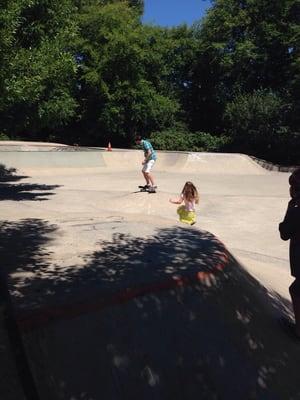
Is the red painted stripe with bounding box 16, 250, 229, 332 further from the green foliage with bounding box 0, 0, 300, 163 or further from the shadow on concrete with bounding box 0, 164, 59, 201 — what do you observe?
the green foliage with bounding box 0, 0, 300, 163

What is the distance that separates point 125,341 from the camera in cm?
390

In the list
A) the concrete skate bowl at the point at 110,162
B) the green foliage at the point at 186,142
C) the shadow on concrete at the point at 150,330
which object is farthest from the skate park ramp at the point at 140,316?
the green foliage at the point at 186,142

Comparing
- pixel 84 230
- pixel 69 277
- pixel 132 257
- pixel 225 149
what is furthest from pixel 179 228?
pixel 225 149

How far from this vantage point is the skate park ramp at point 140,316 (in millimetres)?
3579

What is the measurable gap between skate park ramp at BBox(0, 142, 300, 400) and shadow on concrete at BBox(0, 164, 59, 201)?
509 centimetres

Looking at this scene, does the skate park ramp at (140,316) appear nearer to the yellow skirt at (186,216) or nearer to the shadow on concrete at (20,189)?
the yellow skirt at (186,216)

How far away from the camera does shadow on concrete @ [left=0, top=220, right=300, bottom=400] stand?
11.7ft

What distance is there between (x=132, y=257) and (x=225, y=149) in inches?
1209

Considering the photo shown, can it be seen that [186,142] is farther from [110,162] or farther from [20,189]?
[20,189]

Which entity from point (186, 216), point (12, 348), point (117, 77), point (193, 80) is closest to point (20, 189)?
point (186, 216)

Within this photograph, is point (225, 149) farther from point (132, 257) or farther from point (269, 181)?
point (132, 257)

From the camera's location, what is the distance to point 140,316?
13.7ft

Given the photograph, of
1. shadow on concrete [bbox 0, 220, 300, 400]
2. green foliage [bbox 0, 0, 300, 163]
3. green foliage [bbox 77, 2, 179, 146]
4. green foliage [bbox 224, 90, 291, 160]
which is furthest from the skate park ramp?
green foliage [bbox 77, 2, 179, 146]

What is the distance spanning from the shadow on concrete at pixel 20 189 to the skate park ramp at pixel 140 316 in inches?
201
